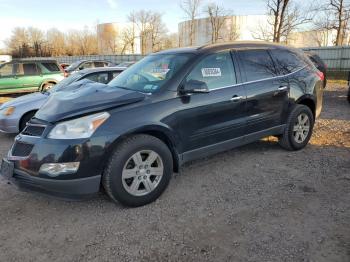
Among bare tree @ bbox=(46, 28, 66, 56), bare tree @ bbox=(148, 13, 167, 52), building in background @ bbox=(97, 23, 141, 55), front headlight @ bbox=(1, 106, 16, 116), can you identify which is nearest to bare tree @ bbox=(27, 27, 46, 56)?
bare tree @ bbox=(46, 28, 66, 56)

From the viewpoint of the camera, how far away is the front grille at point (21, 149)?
Result: 131 inches

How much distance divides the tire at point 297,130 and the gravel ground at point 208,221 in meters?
0.56

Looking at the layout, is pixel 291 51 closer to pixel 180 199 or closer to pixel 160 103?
pixel 160 103

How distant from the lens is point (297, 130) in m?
5.26

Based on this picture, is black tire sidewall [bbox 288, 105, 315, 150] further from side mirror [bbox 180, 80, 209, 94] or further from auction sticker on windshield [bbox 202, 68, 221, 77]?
side mirror [bbox 180, 80, 209, 94]

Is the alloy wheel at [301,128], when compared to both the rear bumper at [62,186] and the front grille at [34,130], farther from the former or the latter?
the front grille at [34,130]

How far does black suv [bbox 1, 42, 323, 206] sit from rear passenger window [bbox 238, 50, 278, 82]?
0.02 meters

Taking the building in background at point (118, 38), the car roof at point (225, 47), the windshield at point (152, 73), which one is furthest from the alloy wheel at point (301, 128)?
the building in background at point (118, 38)

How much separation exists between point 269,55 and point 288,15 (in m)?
27.0

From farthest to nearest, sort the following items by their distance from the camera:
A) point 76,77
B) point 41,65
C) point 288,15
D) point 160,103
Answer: point 288,15
point 41,65
point 76,77
point 160,103

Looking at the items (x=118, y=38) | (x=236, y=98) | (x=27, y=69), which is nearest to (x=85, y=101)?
(x=236, y=98)

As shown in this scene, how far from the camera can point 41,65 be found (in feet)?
43.4

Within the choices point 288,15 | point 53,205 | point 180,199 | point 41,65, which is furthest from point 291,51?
point 288,15

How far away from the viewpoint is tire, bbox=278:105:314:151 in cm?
511
